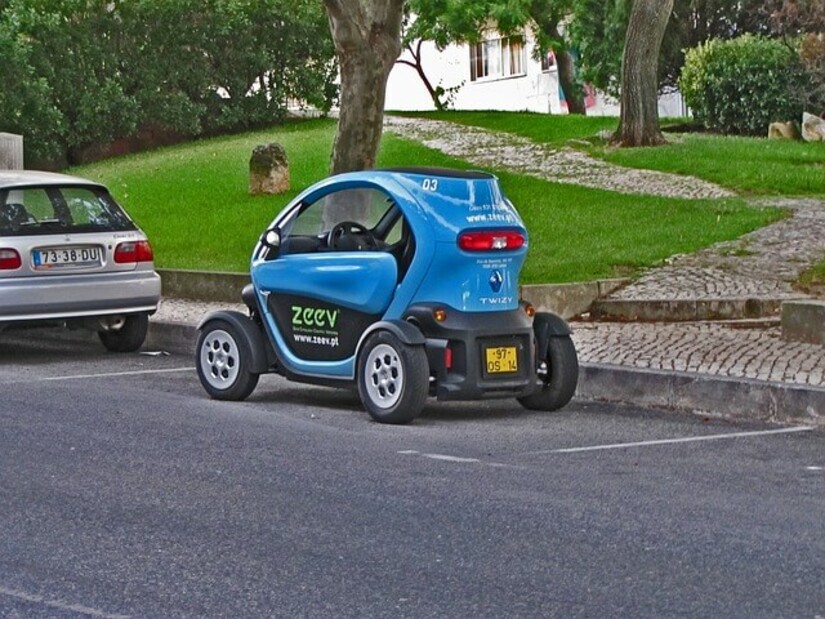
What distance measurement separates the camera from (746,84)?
32969mm

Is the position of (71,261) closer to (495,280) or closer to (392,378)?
(392,378)

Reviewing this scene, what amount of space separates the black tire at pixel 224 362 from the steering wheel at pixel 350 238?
86 centimetres

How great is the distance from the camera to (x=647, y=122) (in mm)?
28734

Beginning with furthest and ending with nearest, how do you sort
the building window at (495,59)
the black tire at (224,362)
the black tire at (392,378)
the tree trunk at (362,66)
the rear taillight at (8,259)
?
the building window at (495,59) → the tree trunk at (362,66) → the rear taillight at (8,259) → the black tire at (224,362) → the black tire at (392,378)

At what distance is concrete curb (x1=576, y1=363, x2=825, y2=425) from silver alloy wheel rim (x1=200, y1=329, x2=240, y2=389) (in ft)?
7.35

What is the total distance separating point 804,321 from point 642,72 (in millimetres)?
15916

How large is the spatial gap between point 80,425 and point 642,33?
19425 mm

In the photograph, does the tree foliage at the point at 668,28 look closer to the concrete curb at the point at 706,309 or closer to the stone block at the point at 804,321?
the concrete curb at the point at 706,309

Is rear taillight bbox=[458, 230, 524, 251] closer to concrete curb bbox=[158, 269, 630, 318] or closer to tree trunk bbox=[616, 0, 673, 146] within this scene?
concrete curb bbox=[158, 269, 630, 318]

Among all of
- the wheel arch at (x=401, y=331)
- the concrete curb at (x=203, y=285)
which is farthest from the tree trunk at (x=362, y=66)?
the wheel arch at (x=401, y=331)

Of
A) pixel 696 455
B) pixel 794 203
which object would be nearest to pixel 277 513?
pixel 696 455

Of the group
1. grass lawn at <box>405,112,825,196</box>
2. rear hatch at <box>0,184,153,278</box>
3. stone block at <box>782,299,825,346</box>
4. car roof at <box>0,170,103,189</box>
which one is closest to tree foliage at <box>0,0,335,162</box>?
grass lawn at <box>405,112,825,196</box>

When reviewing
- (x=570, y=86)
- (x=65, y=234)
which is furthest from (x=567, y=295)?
(x=570, y=86)

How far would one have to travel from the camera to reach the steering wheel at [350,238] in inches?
445
